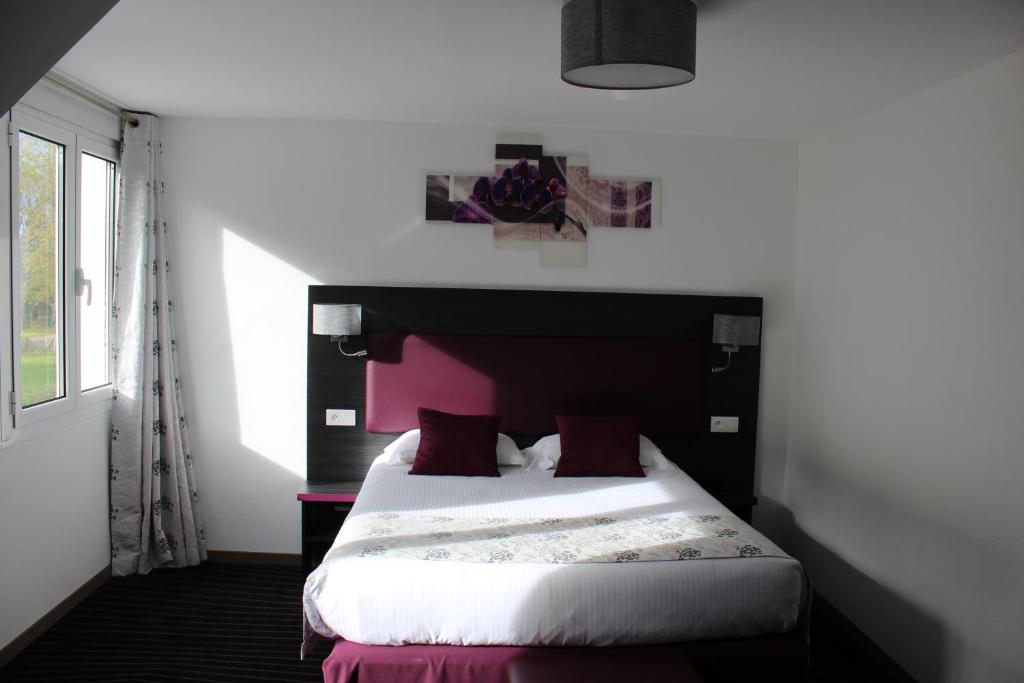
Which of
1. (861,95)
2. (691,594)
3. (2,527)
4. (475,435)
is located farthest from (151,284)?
(861,95)

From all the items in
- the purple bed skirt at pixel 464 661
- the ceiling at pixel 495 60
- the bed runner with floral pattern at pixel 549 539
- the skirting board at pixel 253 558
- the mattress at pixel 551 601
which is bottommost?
the skirting board at pixel 253 558

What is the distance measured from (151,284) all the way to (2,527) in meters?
1.48

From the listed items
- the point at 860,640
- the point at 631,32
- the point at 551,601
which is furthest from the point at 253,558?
the point at 631,32

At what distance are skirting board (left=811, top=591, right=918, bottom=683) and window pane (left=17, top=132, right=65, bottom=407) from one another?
3721mm

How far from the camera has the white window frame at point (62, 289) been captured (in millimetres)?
3254

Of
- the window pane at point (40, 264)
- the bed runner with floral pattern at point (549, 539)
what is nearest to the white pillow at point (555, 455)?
the bed runner with floral pattern at point (549, 539)

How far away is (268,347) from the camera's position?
4539mm

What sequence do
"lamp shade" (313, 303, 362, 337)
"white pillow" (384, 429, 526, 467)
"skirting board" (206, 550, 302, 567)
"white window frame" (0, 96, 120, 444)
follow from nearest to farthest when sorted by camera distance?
"white window frame" (0, 96, 120, 444), "white pillow" (384, 429, 526, 467), "lamp shade" (313, 303, 362, 337), "skirting board" (206, 550, 302, 567)

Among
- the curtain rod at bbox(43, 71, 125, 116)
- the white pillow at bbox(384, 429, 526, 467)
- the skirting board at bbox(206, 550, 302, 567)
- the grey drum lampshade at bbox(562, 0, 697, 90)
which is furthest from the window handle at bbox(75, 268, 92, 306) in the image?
the grey drum lampshade at bbox(562, 0, 697, 90)

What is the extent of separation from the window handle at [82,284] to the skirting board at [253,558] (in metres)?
1.57

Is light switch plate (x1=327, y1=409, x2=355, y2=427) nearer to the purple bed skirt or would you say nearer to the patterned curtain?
the patterned curtain

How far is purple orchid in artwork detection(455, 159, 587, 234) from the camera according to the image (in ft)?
14.8

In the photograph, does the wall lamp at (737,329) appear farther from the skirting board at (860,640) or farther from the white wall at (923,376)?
the skirting board at (860,640)

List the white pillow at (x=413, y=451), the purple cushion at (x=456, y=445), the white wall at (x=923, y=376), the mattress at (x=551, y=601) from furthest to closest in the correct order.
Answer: the white pillow at (x=413, y=451)
the purple cushion at (x=456, y=445)
the white wall at (x=923, y=376)
the mattress at (x=551, y=601)
